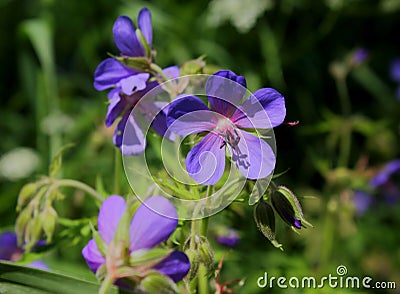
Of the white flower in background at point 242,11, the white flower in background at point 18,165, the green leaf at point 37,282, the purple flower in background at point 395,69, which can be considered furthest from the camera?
the purple flower in background at point 395,69

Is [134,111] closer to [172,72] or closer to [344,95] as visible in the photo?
[172,72]

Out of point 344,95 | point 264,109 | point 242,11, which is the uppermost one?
point 242,11

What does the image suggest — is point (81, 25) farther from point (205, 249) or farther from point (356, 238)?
point (205, 249)

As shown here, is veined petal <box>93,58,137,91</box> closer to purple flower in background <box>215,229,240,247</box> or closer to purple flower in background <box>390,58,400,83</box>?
purple flower in background <box>215,229,240,247</box>

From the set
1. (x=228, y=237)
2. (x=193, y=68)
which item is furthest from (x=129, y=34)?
(x=228, y=237)

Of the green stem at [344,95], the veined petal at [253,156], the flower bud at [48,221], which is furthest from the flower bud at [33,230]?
the green stem at [344,95]

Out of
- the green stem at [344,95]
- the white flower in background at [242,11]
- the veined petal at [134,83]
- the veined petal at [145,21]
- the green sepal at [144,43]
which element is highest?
the white flower in background at [242,11]

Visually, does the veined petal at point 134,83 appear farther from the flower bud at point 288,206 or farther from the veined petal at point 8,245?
the veined petal at point 8,245
